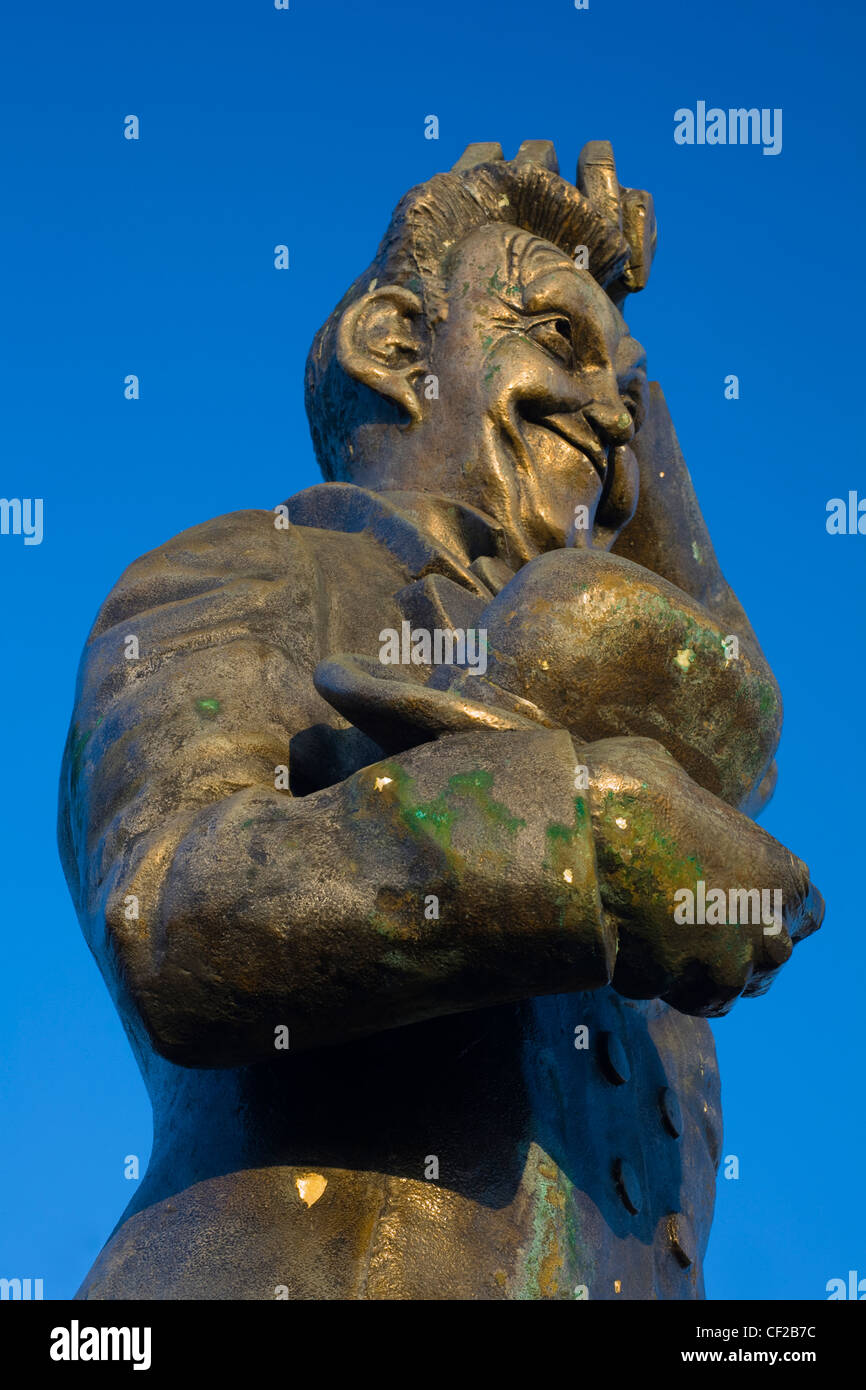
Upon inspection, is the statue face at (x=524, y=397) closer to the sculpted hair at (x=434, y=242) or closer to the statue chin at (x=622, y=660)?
the sculpted hair at (x=434, y=242)

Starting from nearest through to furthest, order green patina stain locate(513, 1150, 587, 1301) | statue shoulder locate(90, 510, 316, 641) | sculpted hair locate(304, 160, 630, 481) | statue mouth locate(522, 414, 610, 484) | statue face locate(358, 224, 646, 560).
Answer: green patina stain locate(513, 1150, 587, 1301) < statue shoulder locate(90, 510, 316, 641) < statue face locate(358, 224, 646, 560) < statue mouth locate(522, 414, 610, 484) < sculpted hair locate(304, 160, 630, 481)

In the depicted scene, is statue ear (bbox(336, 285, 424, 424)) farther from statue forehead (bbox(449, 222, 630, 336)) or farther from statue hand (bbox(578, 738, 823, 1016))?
statue hand (bbox(578, 738, 823, 1016))

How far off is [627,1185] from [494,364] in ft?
8.59

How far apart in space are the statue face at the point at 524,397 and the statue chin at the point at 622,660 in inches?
57.5

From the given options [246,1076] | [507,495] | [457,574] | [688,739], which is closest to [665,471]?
[507,495]

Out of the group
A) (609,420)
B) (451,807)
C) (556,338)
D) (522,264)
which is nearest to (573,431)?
(609,420)

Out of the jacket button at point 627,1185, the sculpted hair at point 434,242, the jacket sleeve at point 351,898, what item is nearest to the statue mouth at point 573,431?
the sculpted hair at point 434,242

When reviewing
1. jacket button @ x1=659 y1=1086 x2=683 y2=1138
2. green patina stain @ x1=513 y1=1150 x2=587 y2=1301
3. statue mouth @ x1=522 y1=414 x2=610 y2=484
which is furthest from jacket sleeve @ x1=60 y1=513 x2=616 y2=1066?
statue mouth @ x1=522 y1=414 x2=610 y2=484

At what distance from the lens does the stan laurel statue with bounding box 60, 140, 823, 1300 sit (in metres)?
4.34

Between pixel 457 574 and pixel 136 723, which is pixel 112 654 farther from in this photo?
pixel 457 574

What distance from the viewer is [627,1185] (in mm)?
5258

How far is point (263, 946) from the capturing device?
437 cm

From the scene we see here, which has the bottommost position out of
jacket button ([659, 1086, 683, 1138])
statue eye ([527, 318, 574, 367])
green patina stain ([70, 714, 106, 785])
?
jacket button ([659, 1086, 683, 1138])
